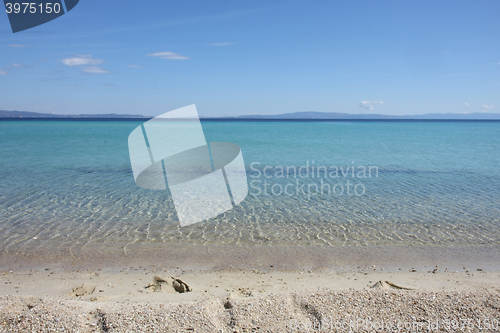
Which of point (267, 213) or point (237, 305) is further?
point (267, 213)

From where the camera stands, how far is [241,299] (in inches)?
160

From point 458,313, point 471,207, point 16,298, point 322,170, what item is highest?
point 16,298

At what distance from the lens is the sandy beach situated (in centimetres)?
343

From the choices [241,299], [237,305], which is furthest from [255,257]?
[237,305]

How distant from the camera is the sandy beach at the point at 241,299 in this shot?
3.43m

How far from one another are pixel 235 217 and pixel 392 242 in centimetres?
364

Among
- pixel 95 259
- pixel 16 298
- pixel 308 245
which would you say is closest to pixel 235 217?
pixel 308 245

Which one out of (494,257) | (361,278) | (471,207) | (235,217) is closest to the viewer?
(361,278)

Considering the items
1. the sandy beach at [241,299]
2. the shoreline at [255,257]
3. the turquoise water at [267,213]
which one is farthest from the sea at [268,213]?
the sandy beach at [241,299]

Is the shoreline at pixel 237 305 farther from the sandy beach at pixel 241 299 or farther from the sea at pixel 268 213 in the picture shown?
the sea at pixel 268 213

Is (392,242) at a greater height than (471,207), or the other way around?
(392,242)

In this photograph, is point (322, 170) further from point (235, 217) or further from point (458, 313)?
point (458, 313)

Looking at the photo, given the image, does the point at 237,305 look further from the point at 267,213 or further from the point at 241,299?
the point at 267,213

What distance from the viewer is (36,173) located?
42.9 ft
